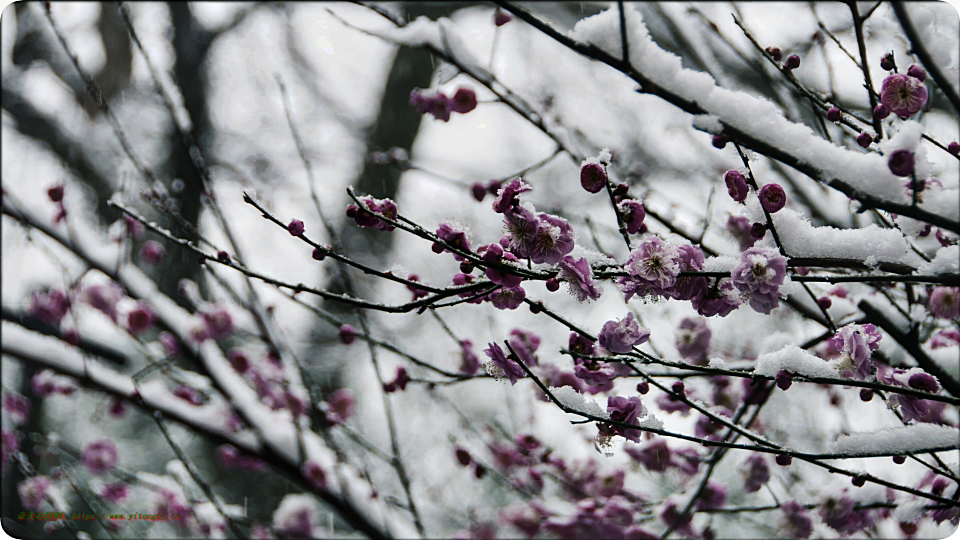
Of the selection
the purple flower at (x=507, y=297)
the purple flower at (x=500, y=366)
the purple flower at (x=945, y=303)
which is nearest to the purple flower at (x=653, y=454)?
the purple flower at (x=945, y=303)

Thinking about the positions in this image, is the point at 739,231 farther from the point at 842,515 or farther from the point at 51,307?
the point at 51,307

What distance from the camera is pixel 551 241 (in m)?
1.06

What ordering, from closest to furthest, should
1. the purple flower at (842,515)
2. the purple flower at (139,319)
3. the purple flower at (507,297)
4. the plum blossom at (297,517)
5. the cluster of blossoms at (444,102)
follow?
1. the purple flower at (507,297)
2. the purple flower at (842,515)
3. the cluster of blossoms at (444,102)
4. the purple flower at (139,319)
5. the plum blossom at (297,517)

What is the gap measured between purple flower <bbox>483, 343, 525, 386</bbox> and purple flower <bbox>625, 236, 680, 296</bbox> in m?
0.37

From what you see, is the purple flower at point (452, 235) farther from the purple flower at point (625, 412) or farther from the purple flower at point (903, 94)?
the purple flower at point (903, 94)

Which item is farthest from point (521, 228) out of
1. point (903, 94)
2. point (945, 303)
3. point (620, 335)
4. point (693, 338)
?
point (693, 338)

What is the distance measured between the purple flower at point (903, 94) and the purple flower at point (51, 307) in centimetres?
401

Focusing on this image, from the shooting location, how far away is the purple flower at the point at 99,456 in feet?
12.0

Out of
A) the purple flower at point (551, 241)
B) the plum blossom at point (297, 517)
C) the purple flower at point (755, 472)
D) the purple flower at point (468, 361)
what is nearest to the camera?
the purple flower at point (551, 241)

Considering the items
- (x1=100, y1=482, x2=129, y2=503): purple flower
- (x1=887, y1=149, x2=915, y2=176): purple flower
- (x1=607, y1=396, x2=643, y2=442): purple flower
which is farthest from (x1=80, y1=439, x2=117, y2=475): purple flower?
(x1=887, y1=149, x2=915, y2=176): purple flower

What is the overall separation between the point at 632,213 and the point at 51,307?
363 centimetres

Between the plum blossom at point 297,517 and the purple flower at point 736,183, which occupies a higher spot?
the purple flower at point 736,183

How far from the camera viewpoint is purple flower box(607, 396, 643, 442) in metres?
1.19

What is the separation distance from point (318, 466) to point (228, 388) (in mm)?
636
